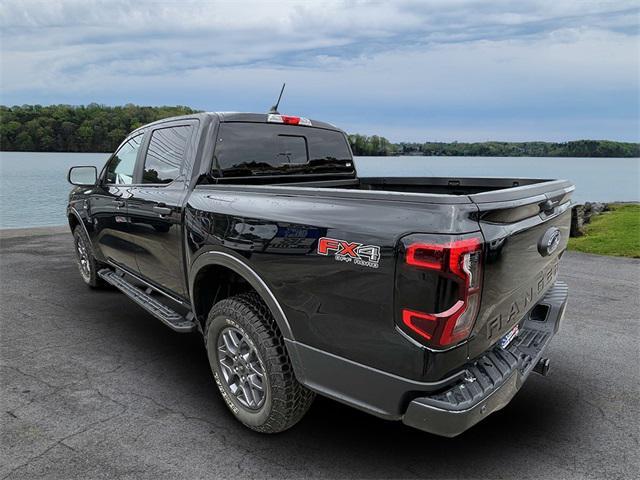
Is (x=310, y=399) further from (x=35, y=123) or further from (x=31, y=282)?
(x=35, y=123)

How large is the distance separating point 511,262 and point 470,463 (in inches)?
47.9

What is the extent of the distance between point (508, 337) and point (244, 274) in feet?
5.03

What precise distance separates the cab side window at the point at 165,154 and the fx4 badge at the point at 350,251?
182 centimetres

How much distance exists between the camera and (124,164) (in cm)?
475

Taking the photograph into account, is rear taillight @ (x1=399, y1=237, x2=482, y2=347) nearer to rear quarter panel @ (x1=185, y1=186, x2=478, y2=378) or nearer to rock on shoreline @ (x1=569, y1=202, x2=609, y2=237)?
rear quarter panel @ (x1=185, y1=186, x2=478, y2=378)

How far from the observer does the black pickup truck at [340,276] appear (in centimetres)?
201

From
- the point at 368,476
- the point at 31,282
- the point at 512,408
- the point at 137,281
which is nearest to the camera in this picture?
the point at 368,476

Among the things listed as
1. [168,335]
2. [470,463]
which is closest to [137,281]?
[168,335]

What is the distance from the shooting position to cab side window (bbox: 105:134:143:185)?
4.51 m

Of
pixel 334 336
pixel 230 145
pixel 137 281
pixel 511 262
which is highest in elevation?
pixel 230 145

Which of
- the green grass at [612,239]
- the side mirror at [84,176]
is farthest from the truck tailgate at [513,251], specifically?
the green grass at [612,239]

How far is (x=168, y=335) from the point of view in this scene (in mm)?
4609

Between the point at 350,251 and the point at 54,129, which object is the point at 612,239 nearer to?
the point at 350,251

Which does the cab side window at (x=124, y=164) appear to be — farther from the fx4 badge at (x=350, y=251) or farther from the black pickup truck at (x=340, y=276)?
the fx4 badge at (x=350, y=251)
